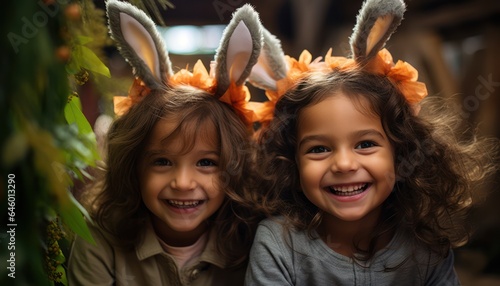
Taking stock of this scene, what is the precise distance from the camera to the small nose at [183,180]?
1441mm

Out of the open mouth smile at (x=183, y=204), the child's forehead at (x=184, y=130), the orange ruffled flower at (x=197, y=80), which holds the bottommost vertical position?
the open mouth smile at (x=183, y=204)

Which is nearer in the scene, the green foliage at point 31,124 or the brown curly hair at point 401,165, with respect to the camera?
the green foliage at point 31,124

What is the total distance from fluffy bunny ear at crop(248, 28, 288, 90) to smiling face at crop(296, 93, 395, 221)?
0.61 ft

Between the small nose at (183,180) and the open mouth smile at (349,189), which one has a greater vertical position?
the small nose at (183,180)

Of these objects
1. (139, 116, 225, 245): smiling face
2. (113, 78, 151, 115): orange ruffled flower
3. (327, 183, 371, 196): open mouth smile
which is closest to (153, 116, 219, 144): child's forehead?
(139, 116, 225, 245): smiling face

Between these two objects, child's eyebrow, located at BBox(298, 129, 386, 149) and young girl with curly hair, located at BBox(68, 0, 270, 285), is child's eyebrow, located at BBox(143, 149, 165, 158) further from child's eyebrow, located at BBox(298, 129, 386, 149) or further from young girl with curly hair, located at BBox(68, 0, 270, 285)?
child's eyebrow, located at BBox(298, 129, 386, 149)

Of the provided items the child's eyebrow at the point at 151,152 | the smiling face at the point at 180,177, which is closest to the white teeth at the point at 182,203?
the smiling face at the point at 180,177

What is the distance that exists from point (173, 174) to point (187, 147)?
0.08 meters

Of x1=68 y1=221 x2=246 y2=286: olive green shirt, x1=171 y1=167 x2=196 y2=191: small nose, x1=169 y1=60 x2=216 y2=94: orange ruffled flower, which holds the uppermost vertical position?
x1=169 y1=60 x2=216 y2=94: orange ruffled flower

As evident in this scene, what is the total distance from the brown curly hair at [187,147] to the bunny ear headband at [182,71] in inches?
1.2

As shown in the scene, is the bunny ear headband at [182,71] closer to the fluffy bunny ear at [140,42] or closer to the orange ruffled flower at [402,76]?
the fluffy bunny ear at [140,42]

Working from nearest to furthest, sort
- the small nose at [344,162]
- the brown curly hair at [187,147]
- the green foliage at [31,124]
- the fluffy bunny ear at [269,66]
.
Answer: the green foliage at [31,124]
the small nose at [344,162]
the brown curly hair at [187,147]
the fluffy bunny ear at [269,66]

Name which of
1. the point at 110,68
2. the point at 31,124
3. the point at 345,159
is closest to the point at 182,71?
the point at 345,159

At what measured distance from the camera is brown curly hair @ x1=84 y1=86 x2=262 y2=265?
1.48 metres
